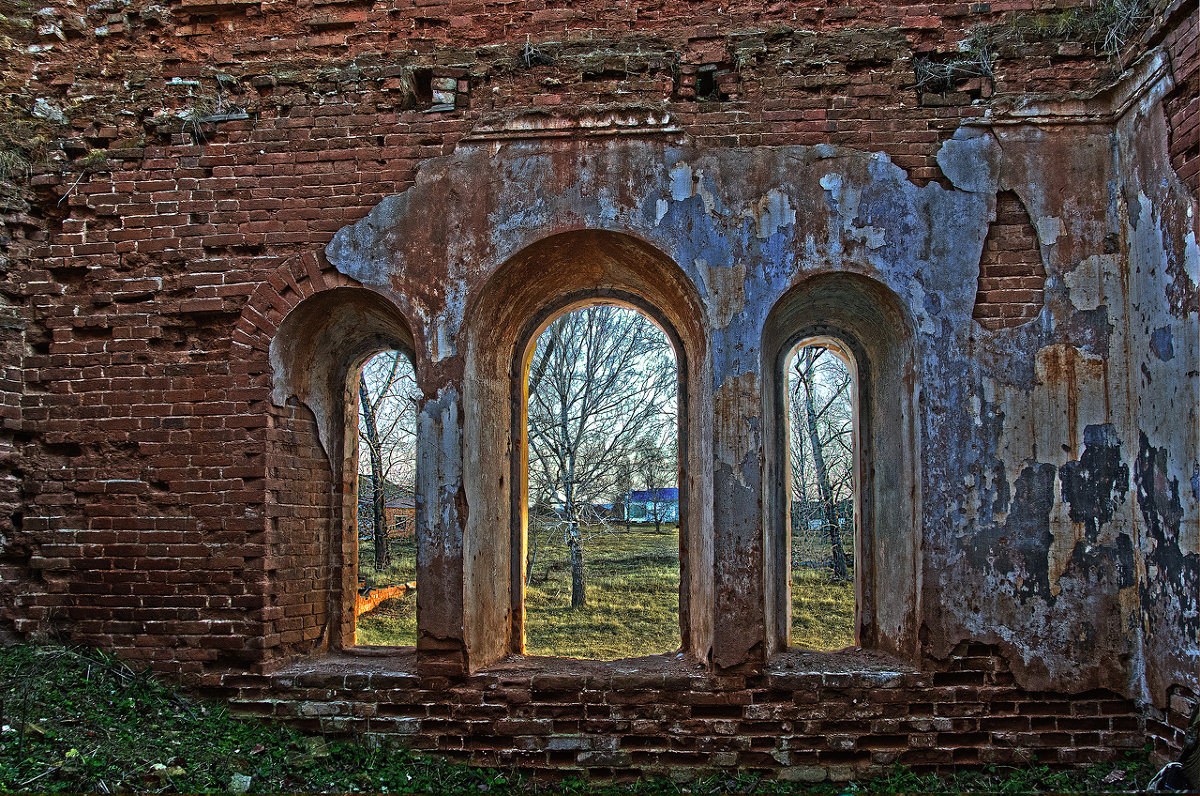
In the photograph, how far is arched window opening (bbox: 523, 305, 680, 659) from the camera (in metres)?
12.0

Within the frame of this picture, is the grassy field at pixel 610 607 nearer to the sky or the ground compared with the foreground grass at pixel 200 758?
nearer to the ground

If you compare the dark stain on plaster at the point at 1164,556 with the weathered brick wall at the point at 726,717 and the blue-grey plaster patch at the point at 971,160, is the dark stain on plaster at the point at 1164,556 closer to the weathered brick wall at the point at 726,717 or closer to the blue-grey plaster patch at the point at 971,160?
the weathered brick wall at the point at 726,717

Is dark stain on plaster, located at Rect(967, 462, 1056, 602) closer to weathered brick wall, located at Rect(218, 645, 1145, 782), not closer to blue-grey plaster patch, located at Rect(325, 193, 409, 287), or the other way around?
weathered brick wall, located at Rect(218, 645, 1145, 782)

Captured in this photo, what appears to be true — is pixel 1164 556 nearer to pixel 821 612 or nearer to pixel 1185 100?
pixel 1185 100

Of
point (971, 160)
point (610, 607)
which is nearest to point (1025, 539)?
point (971, 160)

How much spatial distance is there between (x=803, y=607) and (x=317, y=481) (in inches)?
356

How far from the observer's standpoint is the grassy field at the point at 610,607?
9.89 m

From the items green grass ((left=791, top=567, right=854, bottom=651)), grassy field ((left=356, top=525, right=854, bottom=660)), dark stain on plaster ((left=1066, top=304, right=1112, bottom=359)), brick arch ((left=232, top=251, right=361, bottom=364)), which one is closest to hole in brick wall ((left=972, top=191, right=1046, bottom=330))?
dark stain on plaster ((left=1066, top=304, right=1112, bottom=359))

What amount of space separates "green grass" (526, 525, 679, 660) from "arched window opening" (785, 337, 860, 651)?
2.03 m

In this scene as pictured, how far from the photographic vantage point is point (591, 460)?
1308 cm

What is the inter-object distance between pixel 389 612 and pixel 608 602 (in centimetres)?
351

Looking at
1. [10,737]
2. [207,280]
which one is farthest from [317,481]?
[10,737]

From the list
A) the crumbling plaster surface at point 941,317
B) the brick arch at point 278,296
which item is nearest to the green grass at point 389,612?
the brick arch at point 278,296

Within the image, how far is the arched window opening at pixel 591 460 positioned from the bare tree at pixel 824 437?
10.1 feet
